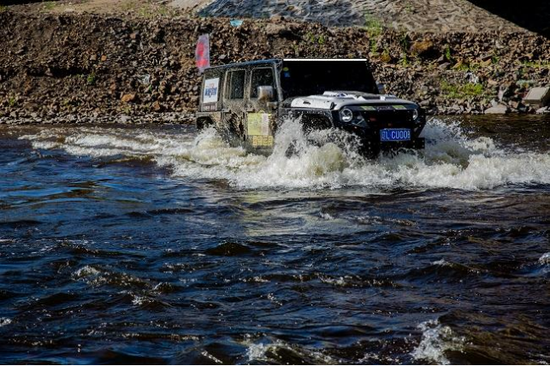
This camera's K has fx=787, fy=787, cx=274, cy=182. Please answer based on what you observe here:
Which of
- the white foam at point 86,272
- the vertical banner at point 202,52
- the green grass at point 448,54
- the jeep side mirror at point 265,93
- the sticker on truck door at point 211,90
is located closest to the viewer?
the white foam at point 86,272

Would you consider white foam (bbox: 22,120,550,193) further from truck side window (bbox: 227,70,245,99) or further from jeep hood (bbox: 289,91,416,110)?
truck side window (bbox: 227,70,245,99)

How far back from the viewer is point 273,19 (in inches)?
1147

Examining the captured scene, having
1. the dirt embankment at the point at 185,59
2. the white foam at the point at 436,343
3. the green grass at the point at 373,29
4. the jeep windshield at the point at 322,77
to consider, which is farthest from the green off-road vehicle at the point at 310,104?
the green grass at the point at 373,29

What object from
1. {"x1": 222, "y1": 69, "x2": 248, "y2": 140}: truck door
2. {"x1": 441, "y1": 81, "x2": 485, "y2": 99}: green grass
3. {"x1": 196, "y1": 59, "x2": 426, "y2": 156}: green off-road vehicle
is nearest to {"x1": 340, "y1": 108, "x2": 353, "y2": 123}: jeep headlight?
{"x1": 196, "y1": 59, "x2": 426, "y2": 156}: green off-road vehicle

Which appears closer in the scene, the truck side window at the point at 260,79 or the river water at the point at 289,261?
the river water at the point at 289,261

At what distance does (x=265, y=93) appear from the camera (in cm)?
1194

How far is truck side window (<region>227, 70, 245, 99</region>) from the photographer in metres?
A: 13.4

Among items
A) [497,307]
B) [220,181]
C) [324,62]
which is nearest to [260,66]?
[324,62]

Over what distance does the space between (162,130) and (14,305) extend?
52.9ft

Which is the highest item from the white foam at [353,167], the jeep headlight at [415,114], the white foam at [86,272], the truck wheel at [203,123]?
the jeep headlight at [415,114]

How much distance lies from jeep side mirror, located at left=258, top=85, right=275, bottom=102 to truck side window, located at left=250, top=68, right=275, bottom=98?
34cm

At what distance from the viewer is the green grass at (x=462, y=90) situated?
25.4 meters

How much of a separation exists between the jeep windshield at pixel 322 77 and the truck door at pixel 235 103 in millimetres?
1199

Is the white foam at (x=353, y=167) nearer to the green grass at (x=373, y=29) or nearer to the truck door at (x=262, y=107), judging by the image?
the truck door at (x=262, y=107)
